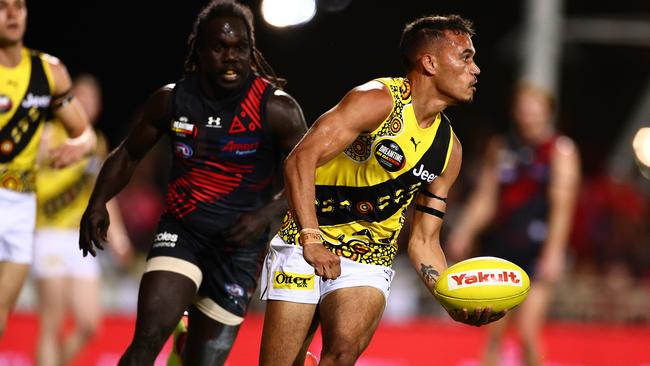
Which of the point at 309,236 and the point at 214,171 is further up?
the point at 309,236

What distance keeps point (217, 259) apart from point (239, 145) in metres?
0.69

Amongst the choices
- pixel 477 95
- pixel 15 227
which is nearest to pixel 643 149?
pixel 477 95

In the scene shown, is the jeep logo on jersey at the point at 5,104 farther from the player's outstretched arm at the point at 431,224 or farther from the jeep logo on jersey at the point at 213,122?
the player's outstretched arm at the point at 431,224

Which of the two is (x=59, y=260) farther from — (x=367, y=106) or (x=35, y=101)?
(x=367, y=106)

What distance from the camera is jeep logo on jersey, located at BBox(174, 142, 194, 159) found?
662cm

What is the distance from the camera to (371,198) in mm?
6176

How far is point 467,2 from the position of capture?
19.0 metres

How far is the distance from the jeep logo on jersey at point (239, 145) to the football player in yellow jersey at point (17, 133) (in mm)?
1398

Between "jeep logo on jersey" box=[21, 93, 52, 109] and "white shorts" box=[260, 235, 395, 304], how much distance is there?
2077 mm

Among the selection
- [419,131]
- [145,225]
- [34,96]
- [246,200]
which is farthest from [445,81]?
[145,225]

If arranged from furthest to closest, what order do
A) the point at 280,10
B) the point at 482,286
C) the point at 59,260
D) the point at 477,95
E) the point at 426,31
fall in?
1. the point at 477,95
2. the point at 280,10
3. the point at 59,260
4. the point at 426,31
5. the point at 482,286

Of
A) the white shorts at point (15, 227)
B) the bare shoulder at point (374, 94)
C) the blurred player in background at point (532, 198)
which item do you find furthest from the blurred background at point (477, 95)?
the bare shoulder at point (374, 94)

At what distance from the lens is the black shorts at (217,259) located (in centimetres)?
656

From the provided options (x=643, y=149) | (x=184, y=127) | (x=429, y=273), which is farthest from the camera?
(x=643, y=149)
